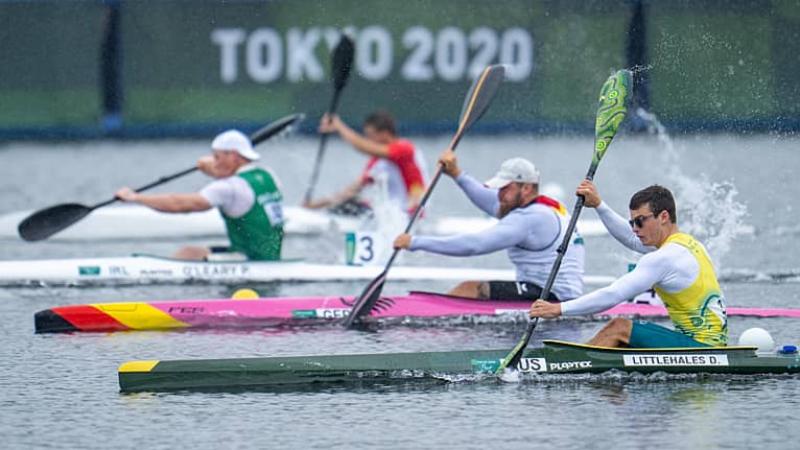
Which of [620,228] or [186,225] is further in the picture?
[186,225]

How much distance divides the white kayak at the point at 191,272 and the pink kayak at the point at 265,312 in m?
2.27

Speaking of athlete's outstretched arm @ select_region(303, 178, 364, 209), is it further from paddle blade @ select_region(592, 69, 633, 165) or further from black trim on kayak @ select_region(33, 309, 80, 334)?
paddle blade @ select_region(592, 69, 633, 165)

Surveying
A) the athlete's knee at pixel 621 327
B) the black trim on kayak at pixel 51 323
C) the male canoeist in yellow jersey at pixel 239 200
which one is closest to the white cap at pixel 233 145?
the male canoeist in yellow jersey at pixel 239 200

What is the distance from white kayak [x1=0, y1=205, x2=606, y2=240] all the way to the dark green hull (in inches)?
381

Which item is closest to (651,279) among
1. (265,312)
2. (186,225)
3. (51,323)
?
(265,312)

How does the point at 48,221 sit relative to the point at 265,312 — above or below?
above

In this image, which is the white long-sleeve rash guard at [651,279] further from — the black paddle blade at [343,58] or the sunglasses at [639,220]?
the black paddle blade at [343,58]

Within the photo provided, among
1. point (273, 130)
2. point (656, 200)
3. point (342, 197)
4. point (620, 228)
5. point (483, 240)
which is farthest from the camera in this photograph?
point (342, 197)

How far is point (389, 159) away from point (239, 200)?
437 centimetres

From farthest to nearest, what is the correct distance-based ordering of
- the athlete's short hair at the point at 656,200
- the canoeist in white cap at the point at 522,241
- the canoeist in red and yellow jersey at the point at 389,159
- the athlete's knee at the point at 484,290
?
the canoeist in red and yellow jersey at the point at 389,159
the athlete's knee at the point at 484,290
the canoeist in white cap at the point at 522,241
the athlete's short hair at the point at 656,200

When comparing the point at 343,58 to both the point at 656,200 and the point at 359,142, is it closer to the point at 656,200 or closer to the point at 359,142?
the point at 359,142

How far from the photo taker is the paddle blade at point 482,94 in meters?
15.8

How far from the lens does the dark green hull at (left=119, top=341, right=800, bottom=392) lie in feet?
37.3

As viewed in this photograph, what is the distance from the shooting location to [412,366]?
37.9 ft
